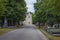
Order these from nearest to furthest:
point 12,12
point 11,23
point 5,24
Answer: point 12,12 < point 5,24 < point 11,23

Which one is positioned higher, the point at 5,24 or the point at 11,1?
the point at 11,1

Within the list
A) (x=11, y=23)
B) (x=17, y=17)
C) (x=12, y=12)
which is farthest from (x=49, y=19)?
(x=11, y=23)

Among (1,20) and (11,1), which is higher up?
(11,1)

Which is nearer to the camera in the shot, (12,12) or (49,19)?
(49,19)

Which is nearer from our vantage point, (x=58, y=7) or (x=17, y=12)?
(x=58, y=7)

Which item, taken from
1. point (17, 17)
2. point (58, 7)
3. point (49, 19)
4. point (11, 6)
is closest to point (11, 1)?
point (11, 6)

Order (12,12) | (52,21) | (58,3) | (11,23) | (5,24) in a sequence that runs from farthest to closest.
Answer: (11,23), (5,24), (12,12), (52,21), (58,3)

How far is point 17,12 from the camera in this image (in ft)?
246

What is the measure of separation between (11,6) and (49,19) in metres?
32.9

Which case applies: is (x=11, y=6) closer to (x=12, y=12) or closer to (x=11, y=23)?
(x=12, y=12)

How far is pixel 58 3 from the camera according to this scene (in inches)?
810

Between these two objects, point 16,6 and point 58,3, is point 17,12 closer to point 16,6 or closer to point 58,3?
point 16,6

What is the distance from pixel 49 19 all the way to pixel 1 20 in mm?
39496

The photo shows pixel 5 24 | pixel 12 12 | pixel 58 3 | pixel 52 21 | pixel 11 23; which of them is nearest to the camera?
pixel 58 3
